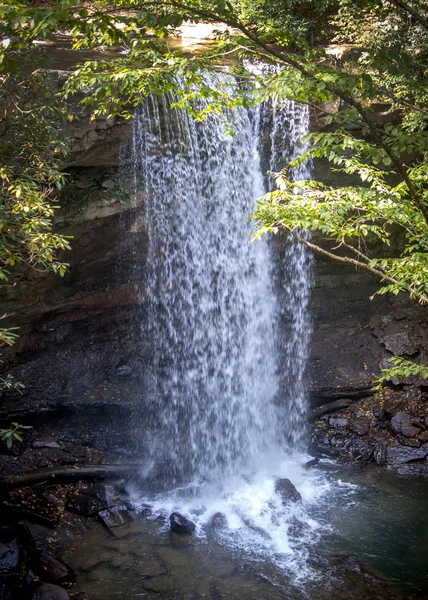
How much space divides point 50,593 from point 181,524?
2.01 metres

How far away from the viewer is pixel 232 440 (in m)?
9.73

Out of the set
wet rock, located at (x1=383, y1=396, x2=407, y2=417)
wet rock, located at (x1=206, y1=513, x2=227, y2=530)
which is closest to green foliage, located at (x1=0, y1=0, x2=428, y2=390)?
wet rock, located at (x1=206, y1=513, x2=227, y2=530)

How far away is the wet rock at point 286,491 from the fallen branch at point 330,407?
258 centimetres

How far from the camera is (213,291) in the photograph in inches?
396

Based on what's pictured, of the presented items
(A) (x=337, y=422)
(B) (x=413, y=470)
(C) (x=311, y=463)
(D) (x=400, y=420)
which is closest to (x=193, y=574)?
(C) (x=311, y=463)

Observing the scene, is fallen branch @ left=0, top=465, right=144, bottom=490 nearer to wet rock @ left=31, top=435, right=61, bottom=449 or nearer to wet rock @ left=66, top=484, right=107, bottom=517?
wet rock @ left=66, top=484, right=107, bottom=517

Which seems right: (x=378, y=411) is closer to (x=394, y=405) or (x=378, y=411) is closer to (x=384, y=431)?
(x=394, y=405)

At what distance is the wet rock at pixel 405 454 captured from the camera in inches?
366

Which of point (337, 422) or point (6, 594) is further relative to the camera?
point (337, 422)

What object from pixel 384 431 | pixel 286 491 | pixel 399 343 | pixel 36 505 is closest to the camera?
pixel 36 505

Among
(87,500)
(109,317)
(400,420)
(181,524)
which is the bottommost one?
A: (181,524)

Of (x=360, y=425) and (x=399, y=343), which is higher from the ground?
(x=399, y=343)

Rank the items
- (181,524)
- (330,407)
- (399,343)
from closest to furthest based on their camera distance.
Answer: (181,524) < (330,407) < (399,343)

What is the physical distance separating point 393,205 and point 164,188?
4.76 meters
